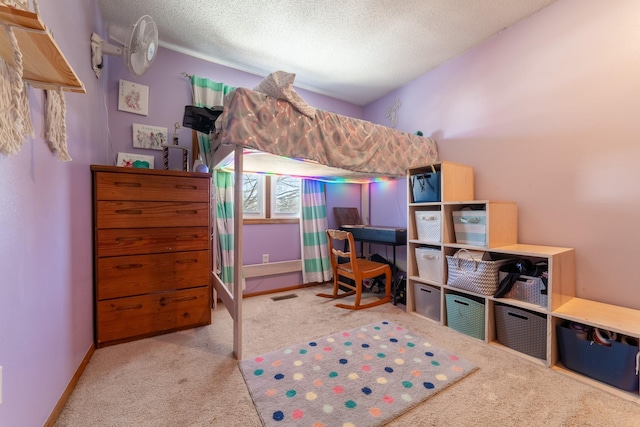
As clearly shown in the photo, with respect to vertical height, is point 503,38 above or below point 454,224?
above

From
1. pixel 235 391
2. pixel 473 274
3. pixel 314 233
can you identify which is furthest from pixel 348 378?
pixel 314 233

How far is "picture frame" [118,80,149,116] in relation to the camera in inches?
90.7

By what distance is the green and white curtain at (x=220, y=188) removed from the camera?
8.54 feet

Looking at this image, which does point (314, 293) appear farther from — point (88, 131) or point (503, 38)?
point (503, 38)

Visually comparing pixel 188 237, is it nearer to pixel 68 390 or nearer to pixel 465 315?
pixel 68 390

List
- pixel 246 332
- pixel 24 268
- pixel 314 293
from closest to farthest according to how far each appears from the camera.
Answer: pixel 24 268 < pixel 246 332 < pixel 314 293

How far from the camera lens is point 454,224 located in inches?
88.8

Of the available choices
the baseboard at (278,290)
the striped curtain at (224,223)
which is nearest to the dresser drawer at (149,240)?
the striped curtain at (224,223)

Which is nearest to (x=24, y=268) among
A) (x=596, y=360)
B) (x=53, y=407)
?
(x=53, y=407)

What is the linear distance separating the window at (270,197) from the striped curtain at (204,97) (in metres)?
0.53

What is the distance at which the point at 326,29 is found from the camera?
7.39 ft

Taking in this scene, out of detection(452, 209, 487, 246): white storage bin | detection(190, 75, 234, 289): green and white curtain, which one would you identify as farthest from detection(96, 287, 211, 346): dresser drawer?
detection(452, 209, 487, 246): white storage bin

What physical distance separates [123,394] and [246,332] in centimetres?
85

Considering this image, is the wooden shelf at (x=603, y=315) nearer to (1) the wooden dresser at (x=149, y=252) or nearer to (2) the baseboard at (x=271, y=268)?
(2) the baseboard at (x=271, y=268)
